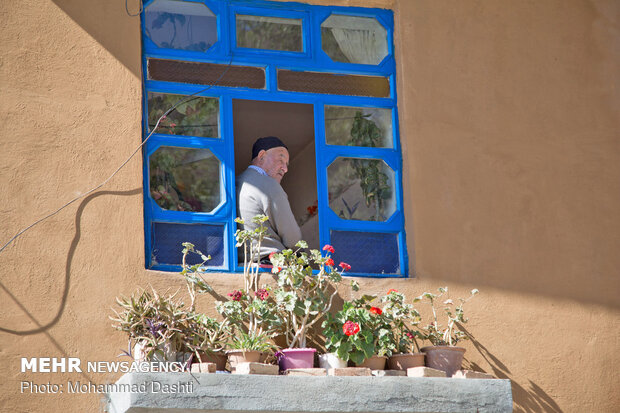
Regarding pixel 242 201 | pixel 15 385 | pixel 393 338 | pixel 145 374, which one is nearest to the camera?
pixel 145 374

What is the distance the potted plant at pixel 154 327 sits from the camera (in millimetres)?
5168

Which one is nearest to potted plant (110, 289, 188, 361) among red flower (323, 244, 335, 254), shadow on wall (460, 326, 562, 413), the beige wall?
the beige wall

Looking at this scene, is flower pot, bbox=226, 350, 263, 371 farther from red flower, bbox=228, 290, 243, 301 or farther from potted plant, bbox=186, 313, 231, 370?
red flower, bbox=228, 290, 243, 301

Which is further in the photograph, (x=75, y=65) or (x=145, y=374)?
(x=75, y=65)

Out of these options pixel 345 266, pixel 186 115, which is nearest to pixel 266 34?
pixel 186 115

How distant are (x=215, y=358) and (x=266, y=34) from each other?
1.99 metres

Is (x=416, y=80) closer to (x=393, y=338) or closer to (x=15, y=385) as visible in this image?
(x=393, y=338)

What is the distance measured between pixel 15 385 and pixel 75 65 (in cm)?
173

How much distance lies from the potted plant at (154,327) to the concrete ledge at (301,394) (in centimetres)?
25

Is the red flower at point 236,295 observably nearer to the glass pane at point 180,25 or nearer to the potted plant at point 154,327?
the potted plant at point 154,327

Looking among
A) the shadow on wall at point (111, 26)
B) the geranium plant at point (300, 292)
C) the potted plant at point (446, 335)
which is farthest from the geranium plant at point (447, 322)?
the shadow on wall at point (111, 26)

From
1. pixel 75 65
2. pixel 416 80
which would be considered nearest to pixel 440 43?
pixel 416 80

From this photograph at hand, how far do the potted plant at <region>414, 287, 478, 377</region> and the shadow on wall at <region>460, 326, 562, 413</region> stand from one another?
119 mm

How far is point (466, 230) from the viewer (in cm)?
614
